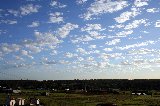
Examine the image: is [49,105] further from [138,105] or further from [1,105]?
[138,105]

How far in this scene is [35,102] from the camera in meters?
58.4

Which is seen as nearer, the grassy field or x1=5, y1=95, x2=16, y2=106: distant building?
x1=5, y1=95, x2=16, y2=106: distant building

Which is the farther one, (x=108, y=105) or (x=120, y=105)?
(x=120, y=105)

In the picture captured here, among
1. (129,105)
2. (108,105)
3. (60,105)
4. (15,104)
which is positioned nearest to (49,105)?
(60,105)

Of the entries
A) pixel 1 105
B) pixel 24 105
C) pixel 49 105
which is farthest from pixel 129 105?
pixel 1 105

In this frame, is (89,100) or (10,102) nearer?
(10,102)

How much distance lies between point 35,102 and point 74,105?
7793 millimetres

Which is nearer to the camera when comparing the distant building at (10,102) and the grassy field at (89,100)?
the distant building at (10,102)

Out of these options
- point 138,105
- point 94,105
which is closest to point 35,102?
point 94,105

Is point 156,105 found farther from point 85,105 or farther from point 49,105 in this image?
point 49,105

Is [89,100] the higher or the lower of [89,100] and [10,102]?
the lower

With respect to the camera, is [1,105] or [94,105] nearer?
[1,105]

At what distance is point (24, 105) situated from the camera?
58781mm

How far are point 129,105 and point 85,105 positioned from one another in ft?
30.9
